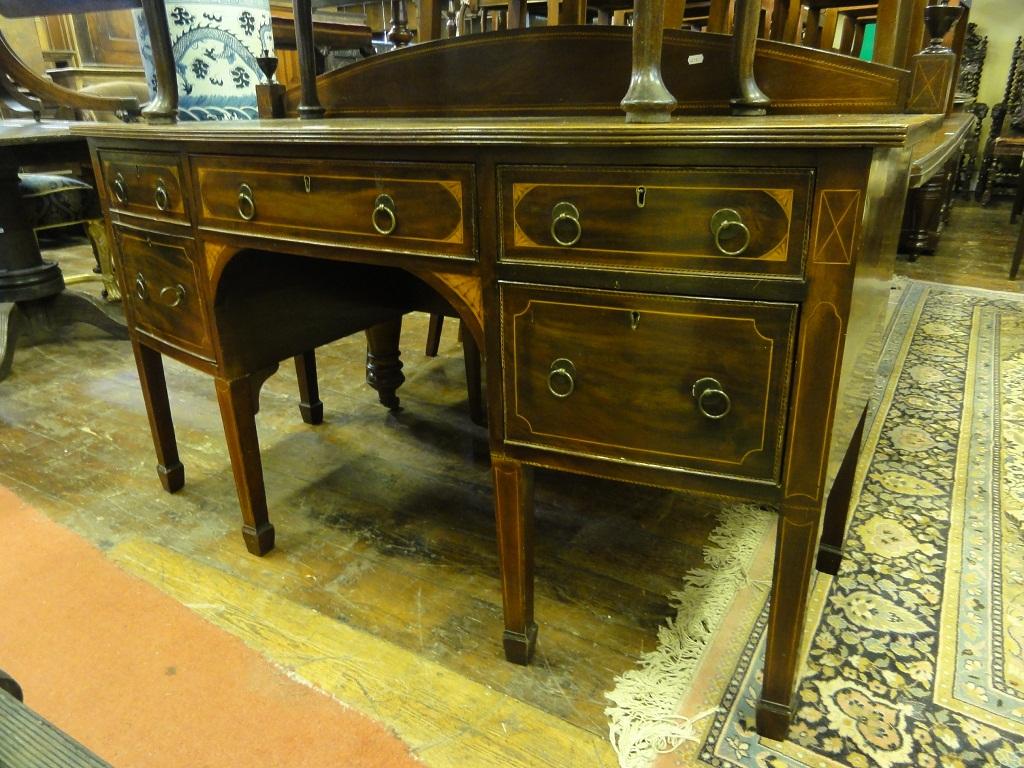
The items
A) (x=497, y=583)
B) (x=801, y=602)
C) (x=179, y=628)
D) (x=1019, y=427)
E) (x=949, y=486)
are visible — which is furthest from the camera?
(x=1019, y=427)

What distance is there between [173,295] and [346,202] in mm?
544

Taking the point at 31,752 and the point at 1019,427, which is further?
the point at 1019,427

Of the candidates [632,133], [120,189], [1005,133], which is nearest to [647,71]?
[632,133]

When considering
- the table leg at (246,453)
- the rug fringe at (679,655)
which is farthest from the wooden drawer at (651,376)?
the table leg at (246,453)

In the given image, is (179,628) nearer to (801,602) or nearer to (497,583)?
(497,583)

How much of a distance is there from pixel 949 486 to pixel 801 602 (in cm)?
97

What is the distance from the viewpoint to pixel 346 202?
1.03 metres

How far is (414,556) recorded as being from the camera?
1.42 metres

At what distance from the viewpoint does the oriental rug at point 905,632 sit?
0.97 meters

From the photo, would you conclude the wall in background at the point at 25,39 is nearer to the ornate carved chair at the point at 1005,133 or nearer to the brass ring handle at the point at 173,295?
the brass ring handle at the point at 173,295

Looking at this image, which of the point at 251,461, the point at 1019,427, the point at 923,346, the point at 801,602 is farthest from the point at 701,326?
the point at 923,346

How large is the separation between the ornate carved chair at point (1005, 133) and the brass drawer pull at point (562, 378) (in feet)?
18.1

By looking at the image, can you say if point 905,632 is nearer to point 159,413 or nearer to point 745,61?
point 745,61

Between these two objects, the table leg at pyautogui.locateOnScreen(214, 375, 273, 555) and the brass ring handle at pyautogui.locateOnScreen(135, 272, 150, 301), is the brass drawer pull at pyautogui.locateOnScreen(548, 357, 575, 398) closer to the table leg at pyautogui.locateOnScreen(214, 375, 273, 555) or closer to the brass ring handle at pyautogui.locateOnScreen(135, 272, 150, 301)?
the table leg at pyautogui.locateOnScreen(214, 375, 273, 555)
